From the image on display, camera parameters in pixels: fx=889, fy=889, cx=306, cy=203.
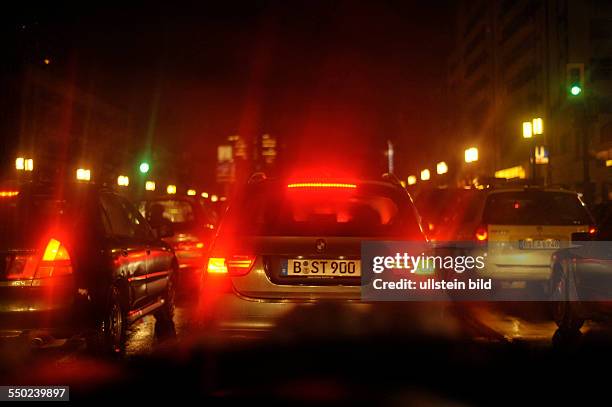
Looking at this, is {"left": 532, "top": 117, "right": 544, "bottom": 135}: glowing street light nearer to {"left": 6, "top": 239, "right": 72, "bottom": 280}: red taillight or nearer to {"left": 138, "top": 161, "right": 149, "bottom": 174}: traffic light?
{"left": 138, "top": 161, "right": 149, "bottom": 174}: traffic light

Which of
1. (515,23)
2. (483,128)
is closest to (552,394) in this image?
(515,23)

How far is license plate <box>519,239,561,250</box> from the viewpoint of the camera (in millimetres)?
11852

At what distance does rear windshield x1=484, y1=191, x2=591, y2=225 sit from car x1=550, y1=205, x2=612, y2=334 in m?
2.00

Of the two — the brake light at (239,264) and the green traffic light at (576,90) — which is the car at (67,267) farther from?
the green traffic light at (576,90)

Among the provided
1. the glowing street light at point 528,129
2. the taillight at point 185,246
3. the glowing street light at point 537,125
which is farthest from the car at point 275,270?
the glowing street light at point 528,129

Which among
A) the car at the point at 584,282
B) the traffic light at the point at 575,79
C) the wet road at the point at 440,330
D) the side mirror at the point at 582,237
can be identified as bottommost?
the wet road at the point at 440,330

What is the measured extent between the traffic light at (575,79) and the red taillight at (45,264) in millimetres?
15110

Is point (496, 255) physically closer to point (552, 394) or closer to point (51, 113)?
point (552, 394)

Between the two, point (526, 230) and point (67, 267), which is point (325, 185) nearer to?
point (67, 267)

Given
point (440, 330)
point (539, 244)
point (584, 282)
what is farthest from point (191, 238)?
point (440, 330)

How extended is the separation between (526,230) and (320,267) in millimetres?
6385

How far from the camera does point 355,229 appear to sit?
21.1 feet

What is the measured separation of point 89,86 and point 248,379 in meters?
80.1

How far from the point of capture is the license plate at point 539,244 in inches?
467
